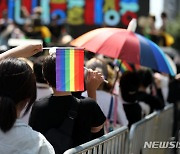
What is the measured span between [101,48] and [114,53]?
14 cm

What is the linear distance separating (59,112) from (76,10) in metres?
12.4

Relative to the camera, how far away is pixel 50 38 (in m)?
14.1

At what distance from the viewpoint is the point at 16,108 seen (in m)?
3.10

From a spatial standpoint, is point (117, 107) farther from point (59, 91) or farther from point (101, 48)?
point (59, 91)

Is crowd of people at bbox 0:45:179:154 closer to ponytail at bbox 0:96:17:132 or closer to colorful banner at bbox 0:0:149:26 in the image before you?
ponytail at bbox 0:96:17:132

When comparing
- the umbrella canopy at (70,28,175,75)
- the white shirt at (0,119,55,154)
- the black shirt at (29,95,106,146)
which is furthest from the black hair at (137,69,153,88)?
the white shirt at (0,119,55,154)

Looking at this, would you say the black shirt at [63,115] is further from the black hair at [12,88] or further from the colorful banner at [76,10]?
the colorful banner at [76,10]

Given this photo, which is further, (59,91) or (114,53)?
(114,53)

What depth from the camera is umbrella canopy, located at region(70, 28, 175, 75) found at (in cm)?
536

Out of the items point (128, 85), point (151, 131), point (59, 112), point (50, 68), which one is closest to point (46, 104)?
point (59, 112)

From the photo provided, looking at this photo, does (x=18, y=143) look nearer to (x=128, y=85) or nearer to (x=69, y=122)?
(x=69, y=122)

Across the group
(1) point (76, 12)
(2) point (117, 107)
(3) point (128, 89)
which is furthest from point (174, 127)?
(1) point (76, 12)

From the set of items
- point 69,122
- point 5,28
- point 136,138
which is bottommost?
point 5,28

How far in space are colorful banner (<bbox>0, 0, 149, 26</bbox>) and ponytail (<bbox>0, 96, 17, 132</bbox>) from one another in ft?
41.2
